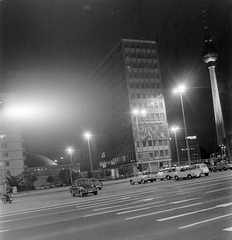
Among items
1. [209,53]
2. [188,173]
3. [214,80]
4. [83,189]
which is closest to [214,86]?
[214,80]

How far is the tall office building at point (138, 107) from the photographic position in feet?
336

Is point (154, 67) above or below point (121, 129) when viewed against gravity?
above

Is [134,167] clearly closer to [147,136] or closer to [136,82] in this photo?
[147,136]

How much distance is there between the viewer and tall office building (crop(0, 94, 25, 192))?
86188mm

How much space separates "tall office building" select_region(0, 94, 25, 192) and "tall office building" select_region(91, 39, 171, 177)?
3355cm

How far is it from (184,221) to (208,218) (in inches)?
34.9

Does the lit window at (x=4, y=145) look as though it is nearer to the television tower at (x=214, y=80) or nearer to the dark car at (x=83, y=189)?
the dark car at (x=83, y=189)

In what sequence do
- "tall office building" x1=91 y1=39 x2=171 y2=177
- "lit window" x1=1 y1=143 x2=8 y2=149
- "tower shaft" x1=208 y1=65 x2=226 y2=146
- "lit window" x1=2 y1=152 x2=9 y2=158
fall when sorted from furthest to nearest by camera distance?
"tower shaft" x1=208 y1=65 x2=226 y2=146
"tall office building" x1=91 y1=39 x2=171 y2=177
"lit window" x1=1 y1=143 x2=8 y2=149
"lit window" x1=2 y1=152 x2=9 y2=158

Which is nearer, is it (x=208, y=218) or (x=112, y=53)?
(x=208, y=218)

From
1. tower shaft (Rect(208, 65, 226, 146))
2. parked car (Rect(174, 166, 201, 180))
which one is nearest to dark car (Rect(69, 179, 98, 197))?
parked car (Rect(174, 166, 201, 180))

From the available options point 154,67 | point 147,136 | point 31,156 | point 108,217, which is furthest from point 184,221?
point 31,156

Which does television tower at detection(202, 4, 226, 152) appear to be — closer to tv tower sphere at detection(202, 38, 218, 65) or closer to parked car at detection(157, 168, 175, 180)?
tv tower sphere at detection(202, 38, 218, 65)

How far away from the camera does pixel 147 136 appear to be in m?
102

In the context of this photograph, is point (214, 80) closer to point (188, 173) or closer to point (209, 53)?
point (209, 53)
